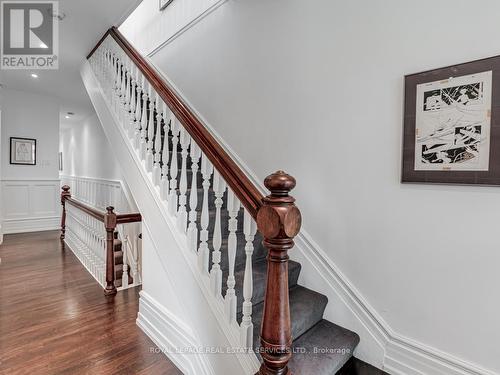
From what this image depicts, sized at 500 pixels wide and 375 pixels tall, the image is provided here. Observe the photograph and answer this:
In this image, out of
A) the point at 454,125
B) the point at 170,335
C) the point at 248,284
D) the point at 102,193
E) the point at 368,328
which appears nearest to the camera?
the point at 248,284

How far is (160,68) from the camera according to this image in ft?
11.4

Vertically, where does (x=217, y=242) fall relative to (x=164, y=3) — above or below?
below

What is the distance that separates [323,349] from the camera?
146cm

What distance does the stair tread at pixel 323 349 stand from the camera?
132 cm

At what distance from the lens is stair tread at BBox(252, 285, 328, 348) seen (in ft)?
4.86

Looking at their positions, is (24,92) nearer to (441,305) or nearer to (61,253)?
(61,253)

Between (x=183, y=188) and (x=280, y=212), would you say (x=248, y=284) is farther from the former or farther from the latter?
(x=183, y=188)

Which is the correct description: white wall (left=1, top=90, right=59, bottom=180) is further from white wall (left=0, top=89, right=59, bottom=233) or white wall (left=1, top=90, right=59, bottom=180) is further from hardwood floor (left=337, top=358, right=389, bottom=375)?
hardwood floor (left=337, top=358, right=389, bottom=375)

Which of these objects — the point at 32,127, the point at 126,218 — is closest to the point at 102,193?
the point at 32,127

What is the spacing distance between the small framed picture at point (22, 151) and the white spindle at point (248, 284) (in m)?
5.68

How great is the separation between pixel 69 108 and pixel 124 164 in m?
4.99

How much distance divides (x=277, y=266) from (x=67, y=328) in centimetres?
194

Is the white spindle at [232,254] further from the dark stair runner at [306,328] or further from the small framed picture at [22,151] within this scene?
the small framed picture at [22,151]

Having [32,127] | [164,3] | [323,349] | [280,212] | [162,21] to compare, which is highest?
[164,3]
